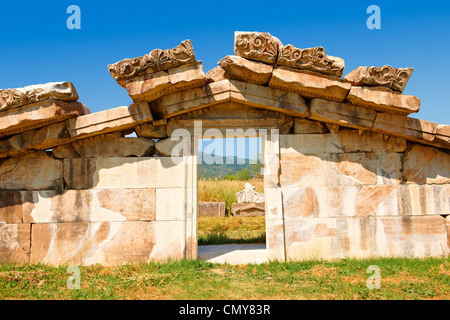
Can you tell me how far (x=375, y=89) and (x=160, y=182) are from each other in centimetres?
379

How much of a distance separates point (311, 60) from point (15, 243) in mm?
5631

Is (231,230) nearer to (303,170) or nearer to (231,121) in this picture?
(303,170)

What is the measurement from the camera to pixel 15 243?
19.7ft

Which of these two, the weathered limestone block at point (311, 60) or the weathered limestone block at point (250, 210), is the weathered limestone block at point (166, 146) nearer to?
the weathered limestone block at point (311, 60)

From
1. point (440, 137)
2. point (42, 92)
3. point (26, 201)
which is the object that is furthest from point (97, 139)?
point (440, 137)

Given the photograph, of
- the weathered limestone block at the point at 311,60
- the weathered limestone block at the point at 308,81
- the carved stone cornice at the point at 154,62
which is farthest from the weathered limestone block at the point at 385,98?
the carved stone cornice at the point at 154,62

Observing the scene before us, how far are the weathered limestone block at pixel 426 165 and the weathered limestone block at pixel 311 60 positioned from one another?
1.99 meters

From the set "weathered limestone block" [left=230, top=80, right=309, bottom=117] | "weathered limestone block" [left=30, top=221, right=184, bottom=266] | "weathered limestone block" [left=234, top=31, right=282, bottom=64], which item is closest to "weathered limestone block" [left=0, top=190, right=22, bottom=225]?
"weathered limestone block" [left=30, top=221, right=184, bottom=266]

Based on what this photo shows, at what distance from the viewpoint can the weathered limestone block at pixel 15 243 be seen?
5977mm

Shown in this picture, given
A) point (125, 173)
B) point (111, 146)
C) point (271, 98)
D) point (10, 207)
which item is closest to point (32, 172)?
point (10, 207)

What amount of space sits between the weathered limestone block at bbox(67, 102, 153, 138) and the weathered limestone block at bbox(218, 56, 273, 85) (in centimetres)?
146

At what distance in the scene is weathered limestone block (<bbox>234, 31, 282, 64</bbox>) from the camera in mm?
5461

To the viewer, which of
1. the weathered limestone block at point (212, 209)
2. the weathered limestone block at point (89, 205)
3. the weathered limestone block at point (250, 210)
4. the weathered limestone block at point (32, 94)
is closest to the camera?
the weathered limestone block at point (32, 94)

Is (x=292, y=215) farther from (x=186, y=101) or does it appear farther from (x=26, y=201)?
(x=26, y=201)
